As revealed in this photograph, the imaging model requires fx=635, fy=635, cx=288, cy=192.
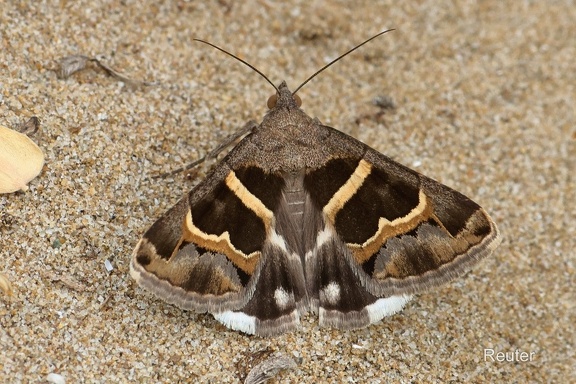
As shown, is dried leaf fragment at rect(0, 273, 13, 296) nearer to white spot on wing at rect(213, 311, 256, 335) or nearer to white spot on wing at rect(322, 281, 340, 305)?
white spot on wing at rect(213, 311, 256, 335)

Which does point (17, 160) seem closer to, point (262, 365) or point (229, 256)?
point (229, 256)

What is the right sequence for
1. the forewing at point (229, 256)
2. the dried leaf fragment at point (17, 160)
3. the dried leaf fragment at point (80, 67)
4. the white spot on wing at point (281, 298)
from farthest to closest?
the dried leaf fragment at point (80, 67) → the dried leaf fragment at point (17, 160) → the white spot on wing at point (281, 298) → the forewing at point (229, 256)

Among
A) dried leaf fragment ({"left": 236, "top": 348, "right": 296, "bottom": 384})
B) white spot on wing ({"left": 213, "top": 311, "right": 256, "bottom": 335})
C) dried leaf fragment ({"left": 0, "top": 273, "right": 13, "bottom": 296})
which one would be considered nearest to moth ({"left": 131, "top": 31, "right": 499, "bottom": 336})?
white spot on wing ({"left": 213, "top": 311, "right": 256, "bottom": 335})

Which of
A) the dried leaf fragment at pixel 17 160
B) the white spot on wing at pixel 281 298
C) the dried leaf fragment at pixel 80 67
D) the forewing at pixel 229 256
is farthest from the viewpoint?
the dried leaf fragment at pixel 80 67

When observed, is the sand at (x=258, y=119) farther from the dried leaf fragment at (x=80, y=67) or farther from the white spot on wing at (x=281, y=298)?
the white spot on wing at (x=281, y=298)

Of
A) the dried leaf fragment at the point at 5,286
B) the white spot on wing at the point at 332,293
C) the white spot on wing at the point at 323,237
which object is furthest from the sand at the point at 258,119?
the white spot on wing at the point at 323,237

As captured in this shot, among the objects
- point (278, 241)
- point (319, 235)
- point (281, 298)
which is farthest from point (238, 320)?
point (319, 235)

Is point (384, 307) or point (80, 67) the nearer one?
point (384, 307)

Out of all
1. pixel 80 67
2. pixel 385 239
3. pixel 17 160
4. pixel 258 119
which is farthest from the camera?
pixel 258 119
